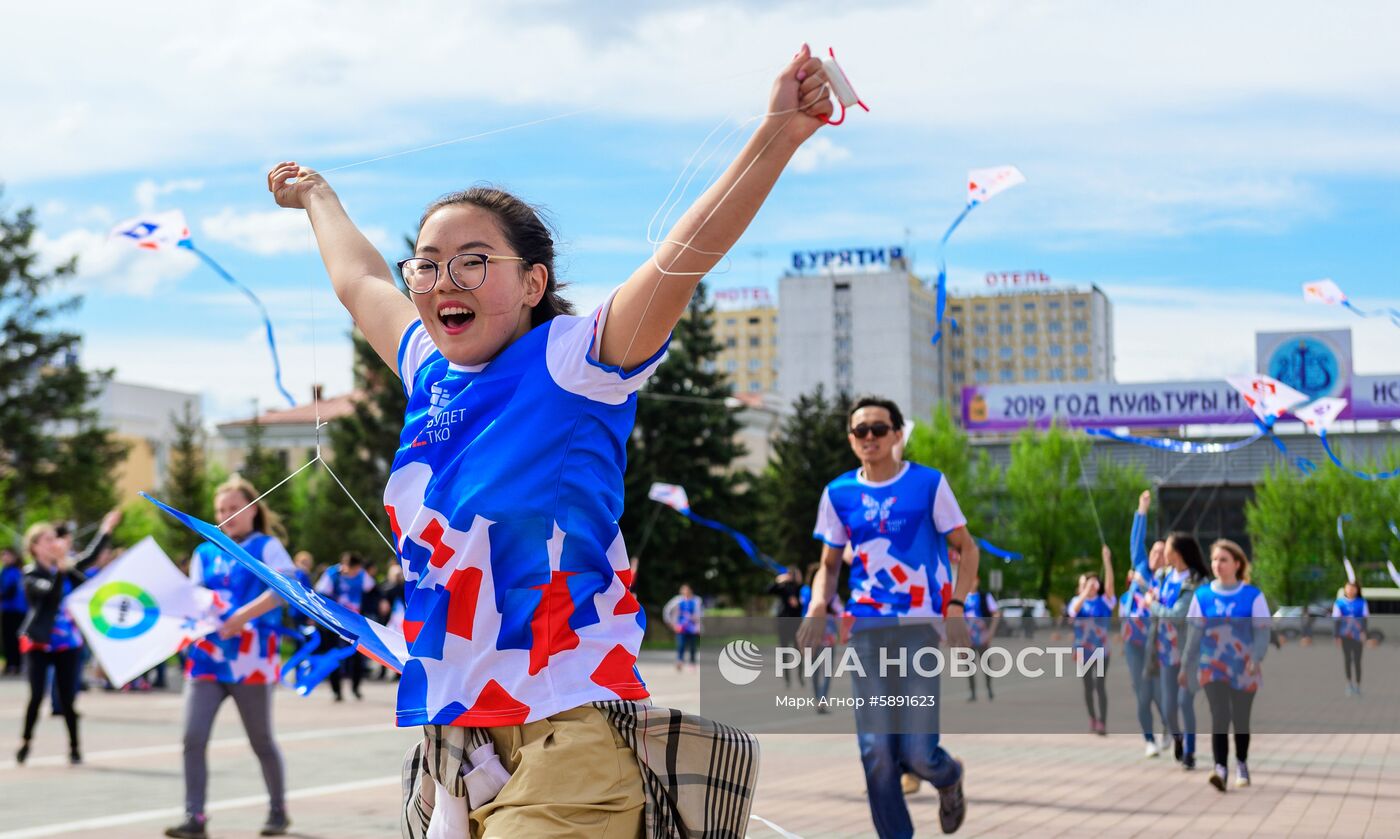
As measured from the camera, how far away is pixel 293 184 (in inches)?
139

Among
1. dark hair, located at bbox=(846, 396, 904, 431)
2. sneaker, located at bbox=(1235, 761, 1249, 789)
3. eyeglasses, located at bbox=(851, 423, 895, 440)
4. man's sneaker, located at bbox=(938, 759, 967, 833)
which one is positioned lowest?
sneaker, located at bbox=(1235, 761, 1249, 789)

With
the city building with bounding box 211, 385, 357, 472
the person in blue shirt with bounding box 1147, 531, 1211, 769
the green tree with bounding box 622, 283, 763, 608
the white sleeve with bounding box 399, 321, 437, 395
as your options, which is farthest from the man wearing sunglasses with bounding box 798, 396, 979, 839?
the city building with bounding box 211, 385, 357, 472

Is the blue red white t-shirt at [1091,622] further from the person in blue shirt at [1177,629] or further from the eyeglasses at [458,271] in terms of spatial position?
the eyeglasses at [458,271]

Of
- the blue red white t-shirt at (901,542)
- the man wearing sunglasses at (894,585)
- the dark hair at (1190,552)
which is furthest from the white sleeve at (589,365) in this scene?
the dark hair at (1190,552)

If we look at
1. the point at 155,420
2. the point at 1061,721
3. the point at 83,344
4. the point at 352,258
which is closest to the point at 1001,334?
the point at 155,420

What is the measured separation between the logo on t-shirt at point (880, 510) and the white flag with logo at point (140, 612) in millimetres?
3716

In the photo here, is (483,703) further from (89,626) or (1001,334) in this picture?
(1001,334)

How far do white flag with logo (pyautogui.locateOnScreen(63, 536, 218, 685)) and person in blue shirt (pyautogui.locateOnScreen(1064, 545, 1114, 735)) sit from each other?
266 inches

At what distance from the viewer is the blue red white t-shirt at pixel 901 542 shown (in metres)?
7.28

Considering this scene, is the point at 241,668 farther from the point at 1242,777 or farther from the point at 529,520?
the point at 529,520

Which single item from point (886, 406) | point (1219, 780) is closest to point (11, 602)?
point (1219, 780)

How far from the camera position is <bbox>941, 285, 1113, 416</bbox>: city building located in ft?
587

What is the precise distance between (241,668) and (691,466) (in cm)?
4191

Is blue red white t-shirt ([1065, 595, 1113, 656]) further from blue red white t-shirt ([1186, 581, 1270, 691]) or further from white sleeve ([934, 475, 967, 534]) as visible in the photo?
white sleeve ([934, 475, 967, 534])
